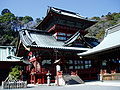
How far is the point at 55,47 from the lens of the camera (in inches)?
816

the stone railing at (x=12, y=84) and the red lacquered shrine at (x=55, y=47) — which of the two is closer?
the stone railing at (x=12, y=84)

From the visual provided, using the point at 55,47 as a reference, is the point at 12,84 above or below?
below

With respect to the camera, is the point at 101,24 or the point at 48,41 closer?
the point at 48,41

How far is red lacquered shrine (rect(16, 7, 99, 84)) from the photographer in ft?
67.6

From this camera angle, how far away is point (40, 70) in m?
20.3

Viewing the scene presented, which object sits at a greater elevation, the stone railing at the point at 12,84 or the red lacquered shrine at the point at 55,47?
the red lacquered shrine at the point at 55,47

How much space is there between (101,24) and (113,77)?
232 feet

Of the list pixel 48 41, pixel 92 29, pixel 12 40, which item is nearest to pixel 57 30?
pixel 48 41

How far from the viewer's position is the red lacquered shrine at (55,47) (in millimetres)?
20609

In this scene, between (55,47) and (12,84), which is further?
(55,47)

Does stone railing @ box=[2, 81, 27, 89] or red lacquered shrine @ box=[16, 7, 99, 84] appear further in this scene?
red lacquered shrine @ box=[16, 7, 99, 84]

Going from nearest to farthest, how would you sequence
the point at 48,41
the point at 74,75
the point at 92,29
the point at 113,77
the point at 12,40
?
1. the point at 113,77
2. the point at 74,75
3. the point at 48,41
4. the point at 12,40
5. the point at 92,29

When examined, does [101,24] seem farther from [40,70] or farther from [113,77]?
[113,77]

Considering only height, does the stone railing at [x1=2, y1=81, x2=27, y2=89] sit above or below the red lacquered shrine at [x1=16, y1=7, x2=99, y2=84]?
below
